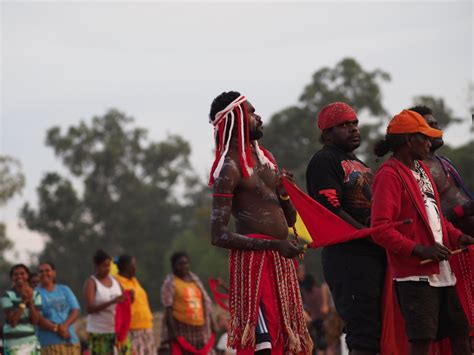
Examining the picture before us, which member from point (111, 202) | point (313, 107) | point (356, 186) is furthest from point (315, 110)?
point (356, 186)

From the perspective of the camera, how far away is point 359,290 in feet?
27.1

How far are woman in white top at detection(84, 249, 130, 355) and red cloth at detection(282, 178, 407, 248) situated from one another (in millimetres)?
7073

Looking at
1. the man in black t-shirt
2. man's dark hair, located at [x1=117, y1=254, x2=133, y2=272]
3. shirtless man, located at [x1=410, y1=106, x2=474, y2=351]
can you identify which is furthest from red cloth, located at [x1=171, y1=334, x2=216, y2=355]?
the man in black t-shirt

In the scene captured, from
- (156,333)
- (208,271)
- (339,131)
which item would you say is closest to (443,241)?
(339,131)

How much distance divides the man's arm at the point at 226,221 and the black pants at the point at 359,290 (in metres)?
0.83

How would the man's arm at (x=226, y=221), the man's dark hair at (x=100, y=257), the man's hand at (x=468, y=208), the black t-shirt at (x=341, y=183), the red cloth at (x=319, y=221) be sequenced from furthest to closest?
the man's dark hair at (x=100, y=257)
the man's hand at (x=468, y=208)
the black t-shirt at (x=341, y=183)
the red cloth at (x=319, y=221)
the man's arm at (x=226, y=221)

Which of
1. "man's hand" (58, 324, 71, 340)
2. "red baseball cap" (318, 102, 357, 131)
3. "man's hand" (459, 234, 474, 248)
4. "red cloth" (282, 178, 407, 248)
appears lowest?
"man's hand" (58, 324, 71, 340)

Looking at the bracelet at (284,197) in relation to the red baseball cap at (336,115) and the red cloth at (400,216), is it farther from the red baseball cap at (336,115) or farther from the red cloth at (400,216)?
the red baseball cap at (336,115)

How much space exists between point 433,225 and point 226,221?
1522 millimetres

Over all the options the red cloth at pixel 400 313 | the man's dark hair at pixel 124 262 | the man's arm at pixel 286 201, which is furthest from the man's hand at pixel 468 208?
the man's dark hair at pixel 124 262

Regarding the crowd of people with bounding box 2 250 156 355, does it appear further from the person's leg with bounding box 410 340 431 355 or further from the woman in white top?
the person's leg with bounding box 410 340 431 355

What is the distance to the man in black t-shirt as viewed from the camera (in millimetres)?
8234

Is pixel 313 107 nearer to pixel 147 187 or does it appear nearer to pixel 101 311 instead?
pixel 147 187

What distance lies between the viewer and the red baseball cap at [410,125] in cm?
803
